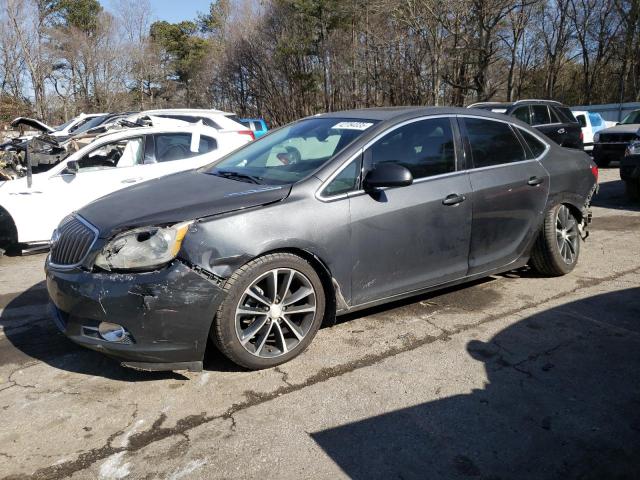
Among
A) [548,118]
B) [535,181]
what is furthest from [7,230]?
[548,118]

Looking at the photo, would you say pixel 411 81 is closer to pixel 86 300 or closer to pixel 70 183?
pixel 70 183

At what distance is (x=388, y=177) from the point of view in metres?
3.59

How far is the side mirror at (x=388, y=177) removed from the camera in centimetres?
Answer: 359

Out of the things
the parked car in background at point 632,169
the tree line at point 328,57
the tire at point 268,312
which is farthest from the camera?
the tree line at point 328,57

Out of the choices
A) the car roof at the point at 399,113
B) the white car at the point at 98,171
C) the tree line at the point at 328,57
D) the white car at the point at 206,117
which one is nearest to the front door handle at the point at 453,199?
the car roof at the point at 399,113

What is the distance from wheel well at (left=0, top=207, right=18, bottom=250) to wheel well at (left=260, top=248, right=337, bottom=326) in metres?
4.86

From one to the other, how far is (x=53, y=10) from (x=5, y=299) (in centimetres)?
4404

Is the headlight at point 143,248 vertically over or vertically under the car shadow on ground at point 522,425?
over

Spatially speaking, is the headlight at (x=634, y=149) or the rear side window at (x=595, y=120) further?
the rear side window at (x=595, y=120)

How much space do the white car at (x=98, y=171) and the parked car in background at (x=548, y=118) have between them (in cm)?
690

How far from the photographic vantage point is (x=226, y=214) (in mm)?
3223

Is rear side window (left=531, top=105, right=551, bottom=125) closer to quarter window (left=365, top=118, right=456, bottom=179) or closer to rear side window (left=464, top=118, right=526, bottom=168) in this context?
rear side window (left=464, top=118, right=526, bottom=168)

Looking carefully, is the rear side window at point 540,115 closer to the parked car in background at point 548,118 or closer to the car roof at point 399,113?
the parked car in background at point 548,118

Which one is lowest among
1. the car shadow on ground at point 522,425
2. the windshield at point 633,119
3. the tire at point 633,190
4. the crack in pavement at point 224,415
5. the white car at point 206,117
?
the car shadow on ground at point 522,425
